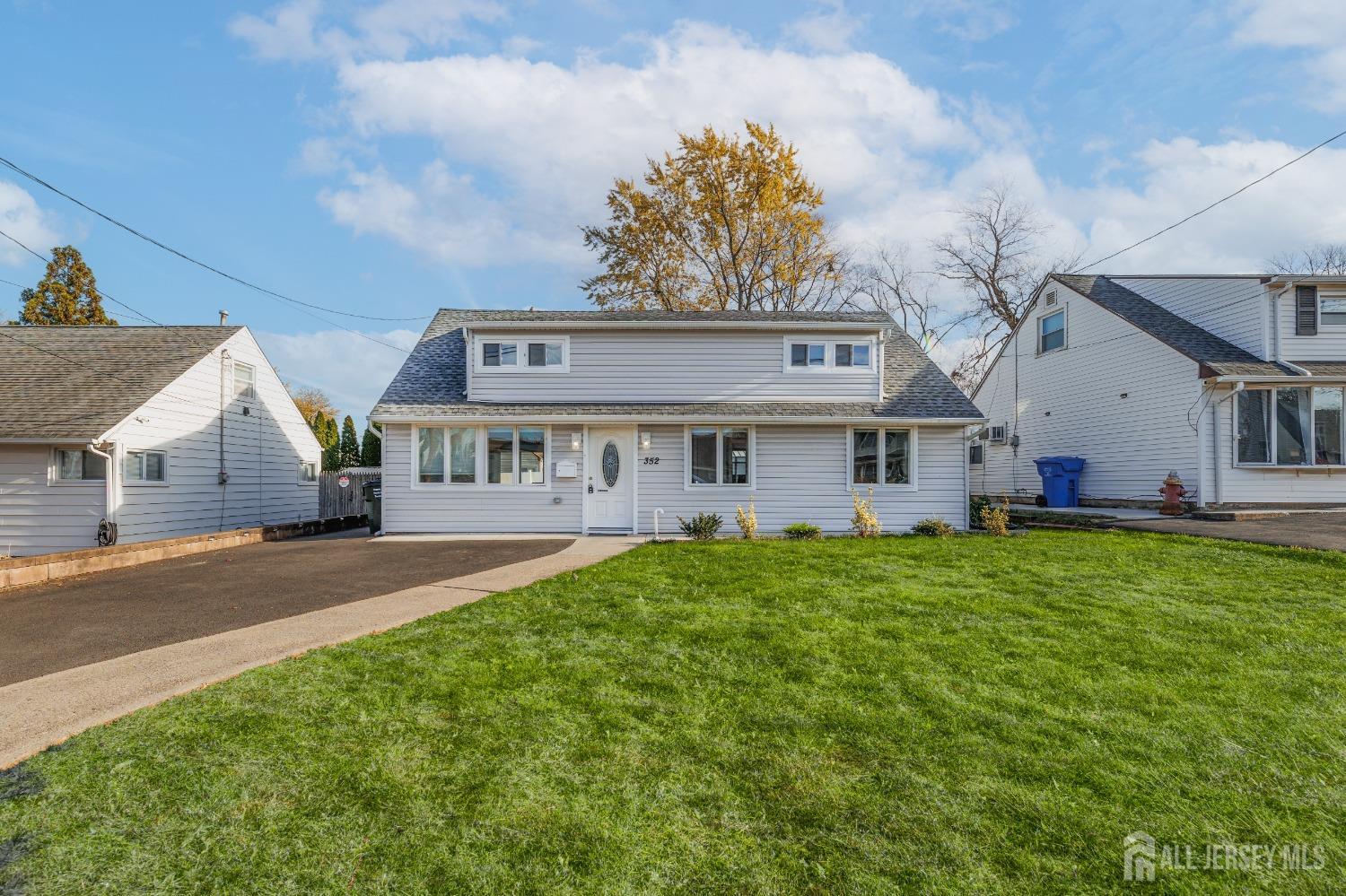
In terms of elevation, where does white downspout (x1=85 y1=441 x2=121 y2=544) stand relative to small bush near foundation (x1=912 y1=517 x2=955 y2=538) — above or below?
above

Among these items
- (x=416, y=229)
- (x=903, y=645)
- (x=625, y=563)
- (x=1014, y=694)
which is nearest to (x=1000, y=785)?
(x=1014, y=694)

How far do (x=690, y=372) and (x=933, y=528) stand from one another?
6.01m

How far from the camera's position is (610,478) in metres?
13.3

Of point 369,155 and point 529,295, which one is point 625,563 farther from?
point 529,295

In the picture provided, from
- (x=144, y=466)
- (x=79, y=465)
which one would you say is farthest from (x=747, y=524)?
(x=79, y=465)

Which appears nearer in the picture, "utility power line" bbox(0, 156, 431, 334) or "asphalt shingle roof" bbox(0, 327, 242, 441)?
"utility power line" bbox(0, 156, 431, 334)

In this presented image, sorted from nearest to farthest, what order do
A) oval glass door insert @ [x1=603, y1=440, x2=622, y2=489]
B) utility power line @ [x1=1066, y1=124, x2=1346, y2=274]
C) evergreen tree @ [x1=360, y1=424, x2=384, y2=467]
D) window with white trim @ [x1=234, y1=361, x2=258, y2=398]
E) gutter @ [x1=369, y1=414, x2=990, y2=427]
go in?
utility power line @ [x1=1066, y1=124, x2=1346, y2=274] < gutter @ [x1=369, y1=414, x2=990, y2=427] < oval glass door insert @ [x1=603, y1=440, x2=622, y2=489] < window with white trim @ [x1=234, y1=361, x2=258, y2=398] < evergreen tree @ [x1=360, y1=424, x2=384, y2=467]

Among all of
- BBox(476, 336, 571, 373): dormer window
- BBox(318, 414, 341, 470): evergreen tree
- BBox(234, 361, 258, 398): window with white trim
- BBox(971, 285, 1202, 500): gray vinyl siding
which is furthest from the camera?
BBox(318, 414, 341, 470): evergreen tree

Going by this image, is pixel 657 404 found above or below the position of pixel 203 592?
above

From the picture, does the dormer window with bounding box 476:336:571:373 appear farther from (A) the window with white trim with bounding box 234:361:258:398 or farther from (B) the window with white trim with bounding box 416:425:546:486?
(A) the window with white trim with bounding box 234:361:258:398

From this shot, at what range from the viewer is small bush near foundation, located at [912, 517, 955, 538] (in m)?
12.1

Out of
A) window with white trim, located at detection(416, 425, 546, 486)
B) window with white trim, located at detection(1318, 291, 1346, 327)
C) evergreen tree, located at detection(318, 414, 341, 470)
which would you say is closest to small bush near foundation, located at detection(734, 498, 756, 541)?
window with white trim, located at detection(416, 425, 546, 486)

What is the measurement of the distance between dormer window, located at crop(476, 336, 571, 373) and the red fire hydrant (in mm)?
13930

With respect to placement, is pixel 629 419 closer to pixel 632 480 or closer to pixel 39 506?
pixel 632 480
